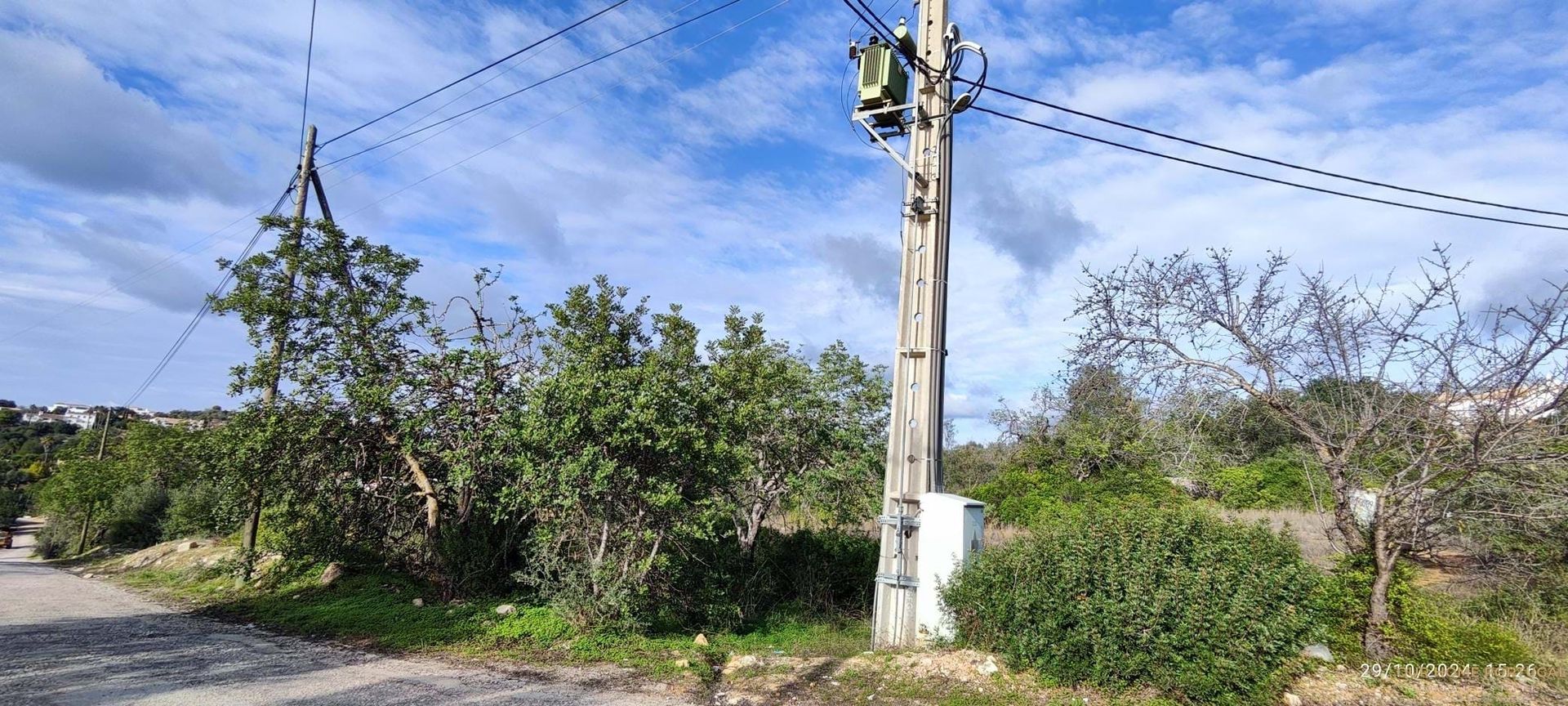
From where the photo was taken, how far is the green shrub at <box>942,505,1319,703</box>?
5.55 metres

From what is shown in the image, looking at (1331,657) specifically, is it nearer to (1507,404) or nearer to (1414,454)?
(1414,454)

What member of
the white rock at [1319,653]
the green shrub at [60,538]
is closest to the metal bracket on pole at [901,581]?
the white rock at [1319,653]

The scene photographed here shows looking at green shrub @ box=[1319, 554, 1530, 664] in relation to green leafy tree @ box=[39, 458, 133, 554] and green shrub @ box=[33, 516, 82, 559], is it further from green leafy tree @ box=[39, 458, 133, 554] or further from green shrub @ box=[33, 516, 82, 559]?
green shrub @ box=[33, 516, 82, 559]

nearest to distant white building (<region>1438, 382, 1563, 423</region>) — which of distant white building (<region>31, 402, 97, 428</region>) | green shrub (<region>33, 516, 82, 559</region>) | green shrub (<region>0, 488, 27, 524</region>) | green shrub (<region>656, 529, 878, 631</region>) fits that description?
green shrub (<region>656, 529, 878, 631</region>)

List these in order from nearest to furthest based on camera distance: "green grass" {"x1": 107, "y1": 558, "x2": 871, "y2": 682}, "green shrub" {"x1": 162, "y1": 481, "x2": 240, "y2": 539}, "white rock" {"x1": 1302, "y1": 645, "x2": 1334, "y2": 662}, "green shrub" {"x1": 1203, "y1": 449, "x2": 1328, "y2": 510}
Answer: "white rock" {"x1": 1302, "y1": 645, "x2": 1334, "y2": 662}
"green grass" {"x1": 107, "y1": 558, "x2": 871, "y2": 682}
"green shrub" {"x1": 1203, "y1": 449, "x2": 1328, "y2": 510}
"green shrub" {"x1": 162, "y1": 481, "x2": 240, "y2": 539}

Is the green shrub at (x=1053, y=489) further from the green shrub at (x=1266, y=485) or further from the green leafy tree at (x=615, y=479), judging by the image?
the green leafy tree at (x=615, y=479)

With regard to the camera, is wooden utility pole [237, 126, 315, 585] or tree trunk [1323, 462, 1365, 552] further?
wooden utility pole [237, 126, 315, 585]

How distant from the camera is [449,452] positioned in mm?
9594

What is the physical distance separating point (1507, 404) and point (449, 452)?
416 inches

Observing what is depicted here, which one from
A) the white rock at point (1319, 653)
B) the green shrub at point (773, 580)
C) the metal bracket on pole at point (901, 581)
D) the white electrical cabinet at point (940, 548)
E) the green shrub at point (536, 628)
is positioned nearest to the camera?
the white rock at point (1319, 653)

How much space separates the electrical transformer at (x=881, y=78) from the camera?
341 inches

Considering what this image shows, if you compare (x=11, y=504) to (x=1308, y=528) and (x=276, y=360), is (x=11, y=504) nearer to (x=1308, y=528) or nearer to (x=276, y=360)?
(x=276, y=360)

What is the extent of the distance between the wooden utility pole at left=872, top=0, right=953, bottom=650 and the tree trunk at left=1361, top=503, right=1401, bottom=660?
12.3 ft

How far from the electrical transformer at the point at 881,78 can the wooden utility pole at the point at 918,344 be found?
9.1 inches
